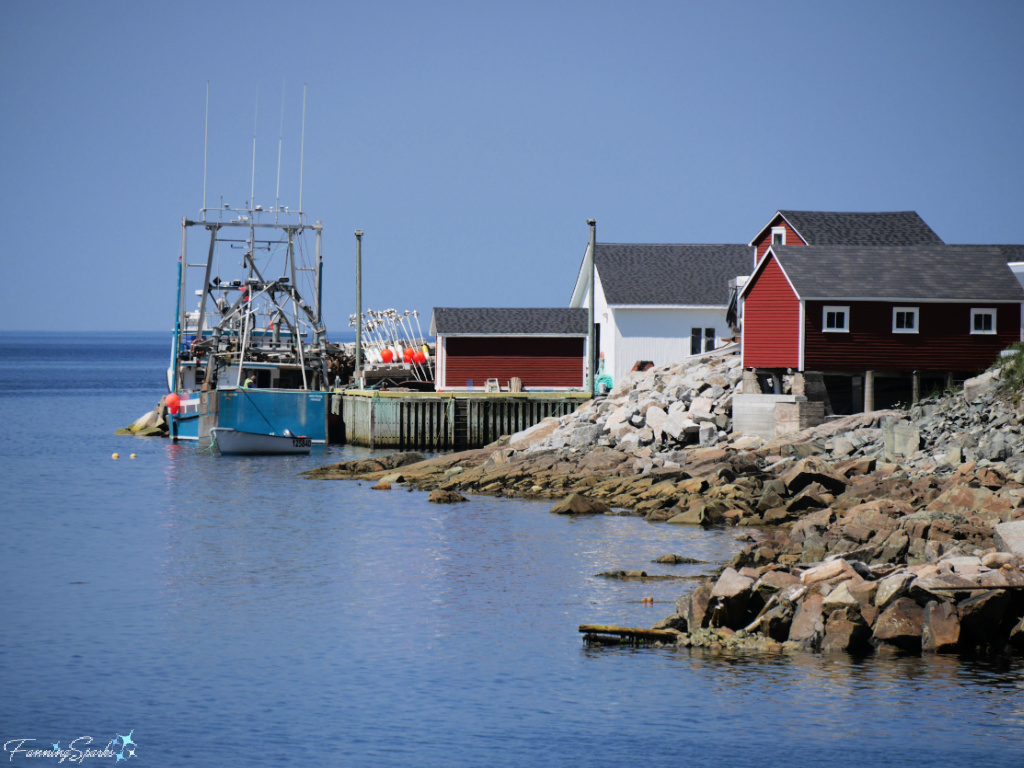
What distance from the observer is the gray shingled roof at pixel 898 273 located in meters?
34.2

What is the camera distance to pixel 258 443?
4588cm

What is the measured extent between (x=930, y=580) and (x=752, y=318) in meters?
20.0

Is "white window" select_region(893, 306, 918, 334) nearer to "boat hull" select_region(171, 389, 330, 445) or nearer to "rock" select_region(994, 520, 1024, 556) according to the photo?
"rock" select_region(994, 520, 1024, 556)

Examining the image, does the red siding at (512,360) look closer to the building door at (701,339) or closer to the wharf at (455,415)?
the wharf at (455,415)

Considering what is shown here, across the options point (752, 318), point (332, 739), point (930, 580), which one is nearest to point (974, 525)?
point (930, 580)

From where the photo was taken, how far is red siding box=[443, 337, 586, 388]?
5156cm

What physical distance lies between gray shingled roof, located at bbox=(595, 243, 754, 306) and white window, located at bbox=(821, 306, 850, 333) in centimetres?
1633

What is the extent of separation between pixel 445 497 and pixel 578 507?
167 inches

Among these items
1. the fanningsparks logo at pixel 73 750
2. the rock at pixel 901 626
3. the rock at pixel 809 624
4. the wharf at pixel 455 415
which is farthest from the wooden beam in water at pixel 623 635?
the wharf at pixel 455 415

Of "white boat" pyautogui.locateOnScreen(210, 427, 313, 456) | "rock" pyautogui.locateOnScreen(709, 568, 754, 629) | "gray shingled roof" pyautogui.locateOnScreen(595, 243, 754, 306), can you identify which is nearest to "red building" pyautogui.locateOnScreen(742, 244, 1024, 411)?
"gray shingled roof" pyautogui.locateOnScreen(595, 243, 754, 306)

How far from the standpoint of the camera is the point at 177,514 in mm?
31938

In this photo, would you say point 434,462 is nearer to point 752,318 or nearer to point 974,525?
point 752,318

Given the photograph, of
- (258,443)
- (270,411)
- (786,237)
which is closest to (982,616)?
(786,237)

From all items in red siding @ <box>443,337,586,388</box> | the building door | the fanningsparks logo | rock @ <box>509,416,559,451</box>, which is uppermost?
the building door
